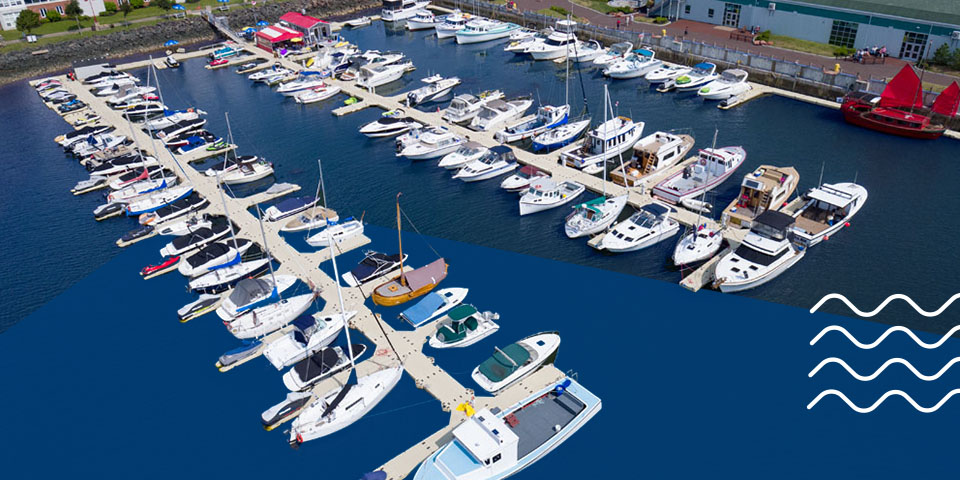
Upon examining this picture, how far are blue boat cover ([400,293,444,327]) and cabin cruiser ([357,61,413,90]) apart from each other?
55.1 m

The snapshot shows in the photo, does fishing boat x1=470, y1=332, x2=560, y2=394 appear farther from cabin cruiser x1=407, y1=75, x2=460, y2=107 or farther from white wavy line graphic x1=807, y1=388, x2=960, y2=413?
cabin cruiser x1=407, y1=75, x2=460, y2=107

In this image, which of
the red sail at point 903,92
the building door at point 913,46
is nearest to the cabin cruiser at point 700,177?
the red sail at point 903,92

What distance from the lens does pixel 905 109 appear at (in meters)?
75.9

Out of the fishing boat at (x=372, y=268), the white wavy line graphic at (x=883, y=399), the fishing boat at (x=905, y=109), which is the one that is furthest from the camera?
the fishing boat at (x=905, y=109)

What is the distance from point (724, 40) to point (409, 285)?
255 ft

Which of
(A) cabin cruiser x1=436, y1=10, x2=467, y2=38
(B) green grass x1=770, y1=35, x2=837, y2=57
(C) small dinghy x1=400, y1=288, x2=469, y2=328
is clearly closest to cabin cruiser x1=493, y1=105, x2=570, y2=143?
(C) small dinghy x1=400, y1=288, x2=469, y2=328

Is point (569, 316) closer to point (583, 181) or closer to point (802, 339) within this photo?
point (802, 339)

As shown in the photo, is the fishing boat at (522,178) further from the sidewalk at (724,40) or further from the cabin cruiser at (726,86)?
the sidewalk at (724,40)

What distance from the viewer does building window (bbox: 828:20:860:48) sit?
95.6m

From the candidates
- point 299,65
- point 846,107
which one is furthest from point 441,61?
point 846,107

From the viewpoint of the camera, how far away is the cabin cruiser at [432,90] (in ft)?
296

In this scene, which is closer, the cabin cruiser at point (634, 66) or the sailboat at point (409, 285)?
the sailboat at point (409, 285)

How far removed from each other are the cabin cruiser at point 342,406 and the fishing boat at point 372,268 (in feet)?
38.9

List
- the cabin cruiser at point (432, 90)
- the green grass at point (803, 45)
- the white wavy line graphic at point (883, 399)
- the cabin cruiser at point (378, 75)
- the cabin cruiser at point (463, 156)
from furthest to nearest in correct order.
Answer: the cabin cruiser at point (378, 75) < the green grass at point (803, 45) < the cabin cruiser at point (432, 90) < the cabin cruiser at point (463, 156) < the white wavy line graphic at point (883, 399)
